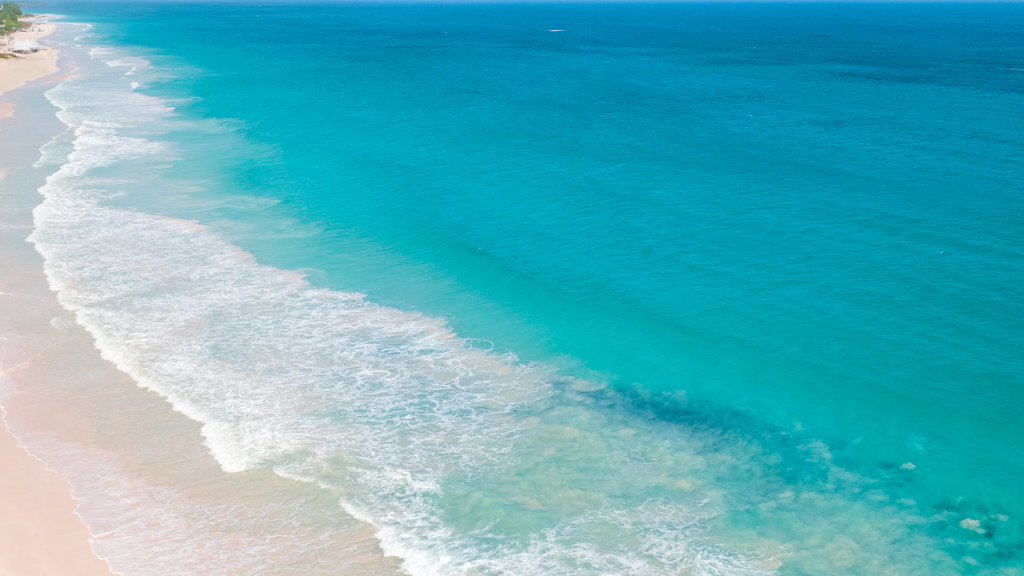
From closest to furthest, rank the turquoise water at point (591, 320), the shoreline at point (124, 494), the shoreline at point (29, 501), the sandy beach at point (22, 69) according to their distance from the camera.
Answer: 1. the shoreline at point (29, 501)
2. the shoreline at point (124, 494)
3. the turquoise water at point (591, 320)
4. the sandy beach at point (22, 69)

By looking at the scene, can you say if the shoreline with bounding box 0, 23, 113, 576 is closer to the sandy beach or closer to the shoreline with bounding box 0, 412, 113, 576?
the shoreline with bounding box 0, 412, 113, 576

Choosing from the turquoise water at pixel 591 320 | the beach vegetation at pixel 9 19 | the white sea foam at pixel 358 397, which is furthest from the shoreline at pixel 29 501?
the beach vegetation at pixel 9 19

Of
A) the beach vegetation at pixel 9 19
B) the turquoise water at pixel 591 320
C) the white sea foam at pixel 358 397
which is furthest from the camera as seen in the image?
the beach vegetation at pixel 9 19

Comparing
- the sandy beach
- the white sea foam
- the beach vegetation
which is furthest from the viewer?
the beach vegetation

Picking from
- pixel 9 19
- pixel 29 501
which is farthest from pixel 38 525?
pixel 9 19

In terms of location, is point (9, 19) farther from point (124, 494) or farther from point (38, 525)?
point (38, 525)

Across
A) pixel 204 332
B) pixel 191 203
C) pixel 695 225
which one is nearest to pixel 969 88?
pixel 695 225

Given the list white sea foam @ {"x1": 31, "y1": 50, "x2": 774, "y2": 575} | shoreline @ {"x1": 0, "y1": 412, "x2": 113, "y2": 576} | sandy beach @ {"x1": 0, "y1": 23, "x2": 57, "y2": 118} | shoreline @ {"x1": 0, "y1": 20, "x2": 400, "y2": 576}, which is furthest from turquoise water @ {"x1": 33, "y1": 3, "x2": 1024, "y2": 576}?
→ sandy beach @ {"x1": 0, "y1": 23, "x2": 57, "y2": 118}

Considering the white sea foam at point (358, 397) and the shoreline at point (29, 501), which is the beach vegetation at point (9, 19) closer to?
the white sea foam at point (358, 397)
